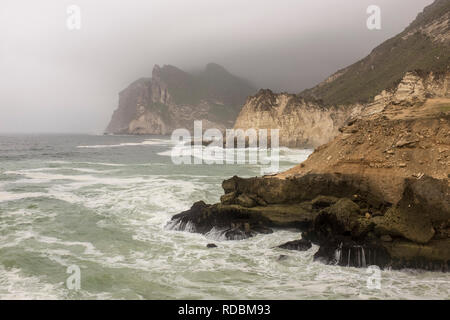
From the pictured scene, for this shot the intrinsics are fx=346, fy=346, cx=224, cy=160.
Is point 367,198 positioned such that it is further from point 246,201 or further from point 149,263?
point 149,263

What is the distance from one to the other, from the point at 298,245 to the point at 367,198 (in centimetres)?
399

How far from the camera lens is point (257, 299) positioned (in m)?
8.41

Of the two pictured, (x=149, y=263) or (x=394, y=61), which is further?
(x=394, y=61)

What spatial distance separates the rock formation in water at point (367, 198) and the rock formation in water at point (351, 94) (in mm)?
35418

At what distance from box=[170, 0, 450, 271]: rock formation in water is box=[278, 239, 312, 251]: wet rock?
0.15ft

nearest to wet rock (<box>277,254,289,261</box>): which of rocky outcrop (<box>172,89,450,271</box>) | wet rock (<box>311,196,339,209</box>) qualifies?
rocky outcrop (<box>172,89,450,271</box>)

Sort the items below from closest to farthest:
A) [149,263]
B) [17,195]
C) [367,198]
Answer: [149,263] → [367,198] → [17,195]

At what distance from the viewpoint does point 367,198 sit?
45.7ft

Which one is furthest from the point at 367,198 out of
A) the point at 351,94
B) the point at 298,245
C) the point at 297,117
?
the point at 351,94

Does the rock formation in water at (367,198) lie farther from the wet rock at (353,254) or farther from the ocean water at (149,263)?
the ocean water at (149,263)

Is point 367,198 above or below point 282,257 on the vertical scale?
above

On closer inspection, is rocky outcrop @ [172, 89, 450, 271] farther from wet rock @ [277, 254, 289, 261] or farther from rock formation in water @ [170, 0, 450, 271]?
wet rock @ [277, 254, 289, 261]
